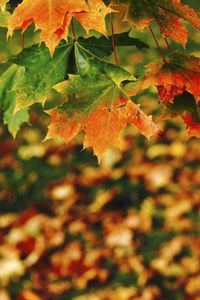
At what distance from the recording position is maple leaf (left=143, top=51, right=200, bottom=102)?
45.6 inches

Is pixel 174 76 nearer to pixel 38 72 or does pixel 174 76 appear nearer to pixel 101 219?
pixel 38 72

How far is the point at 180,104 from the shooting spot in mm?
1255

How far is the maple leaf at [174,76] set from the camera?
1157 mm

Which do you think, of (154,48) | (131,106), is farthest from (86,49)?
(154,48)

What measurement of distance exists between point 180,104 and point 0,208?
2.66 m

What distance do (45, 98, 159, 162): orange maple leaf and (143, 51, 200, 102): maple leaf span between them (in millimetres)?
76

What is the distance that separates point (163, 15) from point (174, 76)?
0.45ft

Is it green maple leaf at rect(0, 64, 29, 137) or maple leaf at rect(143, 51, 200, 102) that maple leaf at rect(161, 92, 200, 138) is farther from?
green maple leaf at rect(0, 64, 29, 137)

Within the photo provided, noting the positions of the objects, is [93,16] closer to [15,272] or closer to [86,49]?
[86,49]

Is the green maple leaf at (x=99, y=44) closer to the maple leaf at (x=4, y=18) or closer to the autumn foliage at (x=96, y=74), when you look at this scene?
the autumn foliage at (x=96, y=74)

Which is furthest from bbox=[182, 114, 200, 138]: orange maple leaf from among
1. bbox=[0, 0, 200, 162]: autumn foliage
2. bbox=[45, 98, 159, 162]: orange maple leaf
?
bbox=[45, 98, 159, 162]: orange maple leaf

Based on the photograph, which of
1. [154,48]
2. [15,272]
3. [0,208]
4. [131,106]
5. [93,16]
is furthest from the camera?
[154,48]

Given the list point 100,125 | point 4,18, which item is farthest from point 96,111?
point 4,18

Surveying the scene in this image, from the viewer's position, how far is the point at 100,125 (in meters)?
1.22
